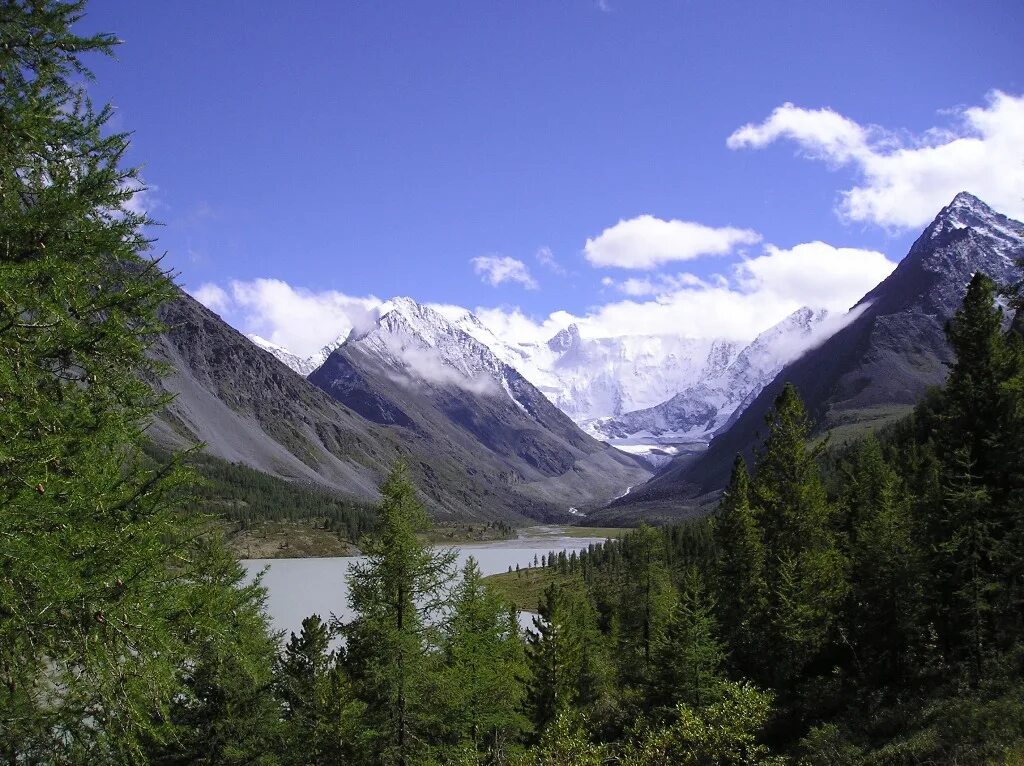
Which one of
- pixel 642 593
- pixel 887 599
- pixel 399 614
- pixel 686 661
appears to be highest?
pixel 399 614

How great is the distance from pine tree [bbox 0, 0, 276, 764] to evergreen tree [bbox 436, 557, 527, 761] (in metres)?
15.9

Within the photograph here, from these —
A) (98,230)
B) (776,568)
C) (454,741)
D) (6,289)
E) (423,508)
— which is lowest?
(454,741)

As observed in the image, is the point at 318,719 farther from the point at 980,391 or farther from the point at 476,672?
the point at 980,391

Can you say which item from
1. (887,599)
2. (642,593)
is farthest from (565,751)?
(642,593)

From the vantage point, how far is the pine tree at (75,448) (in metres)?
5.99

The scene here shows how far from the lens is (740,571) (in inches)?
1464

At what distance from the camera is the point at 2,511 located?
17.9 ft

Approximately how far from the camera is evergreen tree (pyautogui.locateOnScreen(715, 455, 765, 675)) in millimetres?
33625

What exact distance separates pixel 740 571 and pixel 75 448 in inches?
1447

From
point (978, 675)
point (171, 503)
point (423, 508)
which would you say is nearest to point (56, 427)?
point (171, 503)

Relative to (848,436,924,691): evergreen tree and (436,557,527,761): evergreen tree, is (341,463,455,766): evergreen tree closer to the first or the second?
(436,557,527,761): evergreen tree

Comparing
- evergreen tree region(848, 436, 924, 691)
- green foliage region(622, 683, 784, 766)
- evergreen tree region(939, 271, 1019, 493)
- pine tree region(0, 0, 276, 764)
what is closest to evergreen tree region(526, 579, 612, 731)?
evergreen tree region(848, 436, 924, 691)

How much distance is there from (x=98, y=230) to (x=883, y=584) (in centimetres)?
3202

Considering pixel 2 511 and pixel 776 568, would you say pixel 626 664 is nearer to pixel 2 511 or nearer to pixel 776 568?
pixel 776 568
